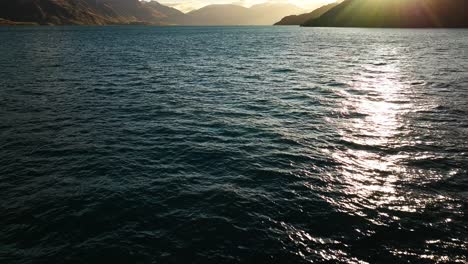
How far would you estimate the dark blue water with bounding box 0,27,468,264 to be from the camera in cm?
1650

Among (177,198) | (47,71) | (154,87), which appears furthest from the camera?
(47,71)

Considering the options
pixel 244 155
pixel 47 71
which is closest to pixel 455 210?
pixel 244 155

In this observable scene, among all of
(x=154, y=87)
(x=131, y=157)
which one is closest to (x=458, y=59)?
(x=154, y=87)

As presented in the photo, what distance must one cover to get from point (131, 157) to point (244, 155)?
9127 mm

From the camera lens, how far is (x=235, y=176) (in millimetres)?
23906

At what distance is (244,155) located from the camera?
27.4 metres

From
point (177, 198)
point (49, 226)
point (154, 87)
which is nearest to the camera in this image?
point (49, 226)

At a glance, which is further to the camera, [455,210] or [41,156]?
[41,156]

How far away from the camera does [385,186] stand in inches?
856

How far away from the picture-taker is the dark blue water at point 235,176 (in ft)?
54.1

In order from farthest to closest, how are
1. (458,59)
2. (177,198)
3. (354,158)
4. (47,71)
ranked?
(458,59)
(47,71)
(354,158)
(177,198)

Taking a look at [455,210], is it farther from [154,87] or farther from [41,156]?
[154,87]

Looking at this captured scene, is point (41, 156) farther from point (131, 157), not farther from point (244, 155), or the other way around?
point (244, 155)

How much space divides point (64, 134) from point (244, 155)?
18029mm
